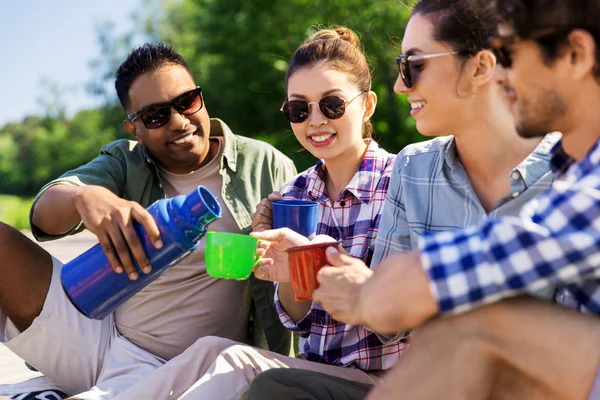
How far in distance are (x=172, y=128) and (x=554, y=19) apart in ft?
7.41

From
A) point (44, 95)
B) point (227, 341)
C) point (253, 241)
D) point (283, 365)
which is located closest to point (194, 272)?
point (227, 341)

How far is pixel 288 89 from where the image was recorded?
3346 millimetres

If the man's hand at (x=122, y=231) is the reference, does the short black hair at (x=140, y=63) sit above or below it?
above

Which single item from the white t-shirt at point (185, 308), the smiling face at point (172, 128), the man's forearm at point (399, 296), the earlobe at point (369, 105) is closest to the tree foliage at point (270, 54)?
the smiling face at point (172, 128)

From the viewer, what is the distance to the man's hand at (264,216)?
301 cm

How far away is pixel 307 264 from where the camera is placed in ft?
7.39

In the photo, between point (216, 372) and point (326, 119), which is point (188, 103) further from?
point (216, 372)

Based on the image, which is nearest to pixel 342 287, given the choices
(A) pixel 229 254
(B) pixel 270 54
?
(A) pixel 229 254

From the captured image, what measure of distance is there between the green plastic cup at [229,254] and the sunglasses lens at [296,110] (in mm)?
946

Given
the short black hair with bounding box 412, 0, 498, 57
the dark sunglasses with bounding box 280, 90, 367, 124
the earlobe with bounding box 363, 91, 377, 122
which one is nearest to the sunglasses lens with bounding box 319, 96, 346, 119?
the dark sunglasses with bounding box 280, 90, 367, 124

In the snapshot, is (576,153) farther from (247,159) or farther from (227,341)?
(247,159)

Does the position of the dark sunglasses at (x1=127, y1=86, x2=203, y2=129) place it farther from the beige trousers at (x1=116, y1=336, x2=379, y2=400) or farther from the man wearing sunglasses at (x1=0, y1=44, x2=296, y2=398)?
the beige trousers at (x1=116, y1=336, x2=379, y2=400)

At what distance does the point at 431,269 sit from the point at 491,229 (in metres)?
0.17

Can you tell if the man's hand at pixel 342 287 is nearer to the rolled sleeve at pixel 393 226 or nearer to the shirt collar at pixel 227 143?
the rolled sleeve at pixel 393 226
